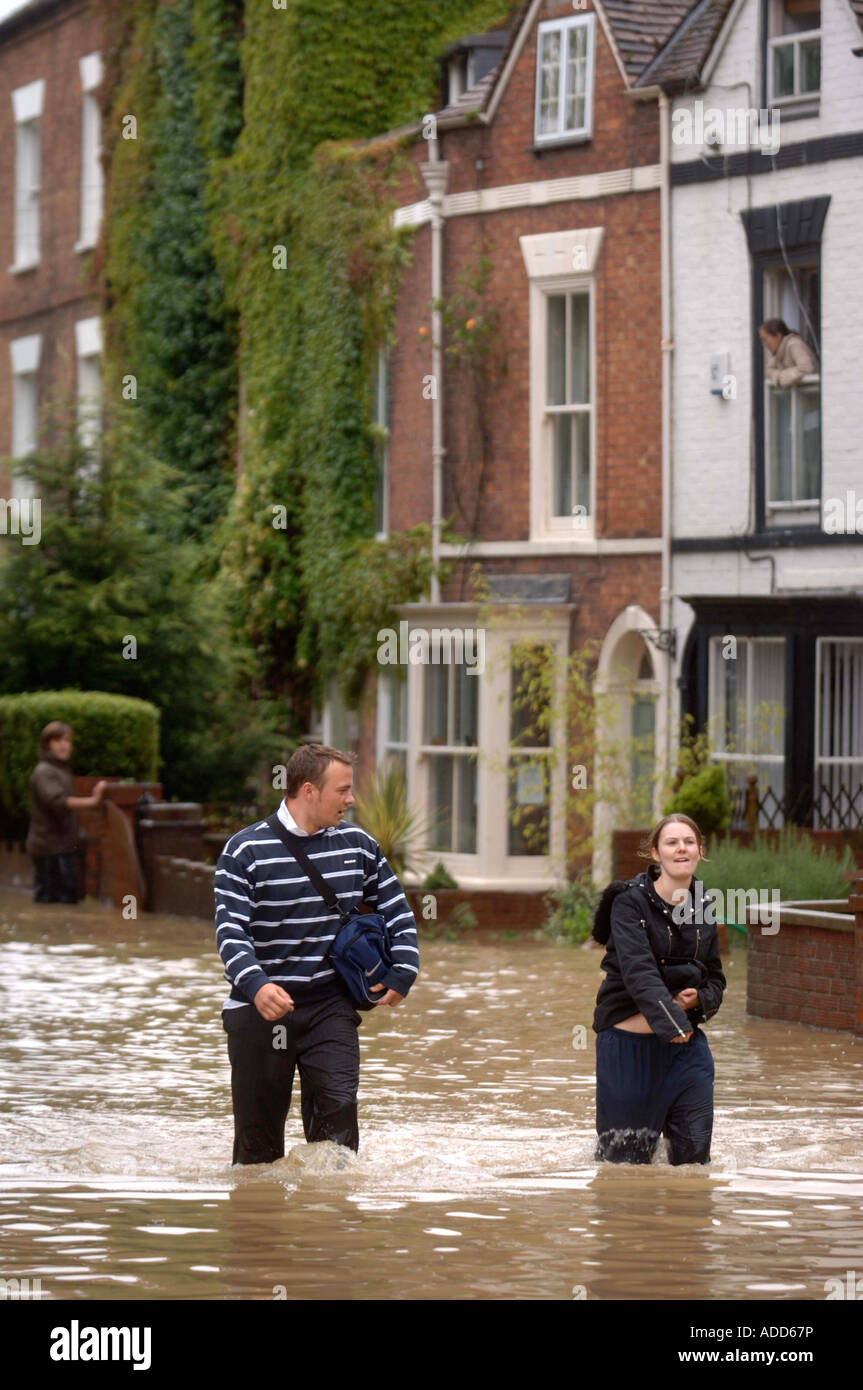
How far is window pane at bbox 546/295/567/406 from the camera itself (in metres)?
24.8

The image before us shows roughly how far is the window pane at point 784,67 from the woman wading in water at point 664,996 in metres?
14.2

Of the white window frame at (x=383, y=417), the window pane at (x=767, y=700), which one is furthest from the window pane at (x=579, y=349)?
the window pane at (x=767, y=700)

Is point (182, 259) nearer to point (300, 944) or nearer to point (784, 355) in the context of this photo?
point (784, 355)

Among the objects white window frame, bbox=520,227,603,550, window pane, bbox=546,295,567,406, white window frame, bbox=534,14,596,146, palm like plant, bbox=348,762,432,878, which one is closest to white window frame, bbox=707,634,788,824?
white window frame, bbox=520,227,603,550

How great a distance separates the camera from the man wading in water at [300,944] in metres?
9.58

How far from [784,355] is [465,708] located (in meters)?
5.15

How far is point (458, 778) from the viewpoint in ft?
83.1

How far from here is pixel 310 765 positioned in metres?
9.59

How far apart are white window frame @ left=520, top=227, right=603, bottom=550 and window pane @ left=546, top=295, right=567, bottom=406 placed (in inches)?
1.7

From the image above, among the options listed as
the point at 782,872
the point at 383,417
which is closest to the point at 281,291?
the point at 383,417

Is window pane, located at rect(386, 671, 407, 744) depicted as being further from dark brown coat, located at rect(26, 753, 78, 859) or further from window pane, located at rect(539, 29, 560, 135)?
window pane, located at rect(539, 29, 560, 135)

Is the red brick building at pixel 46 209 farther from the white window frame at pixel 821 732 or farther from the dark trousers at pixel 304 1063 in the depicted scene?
the dark trousers at pixel 304 1063
